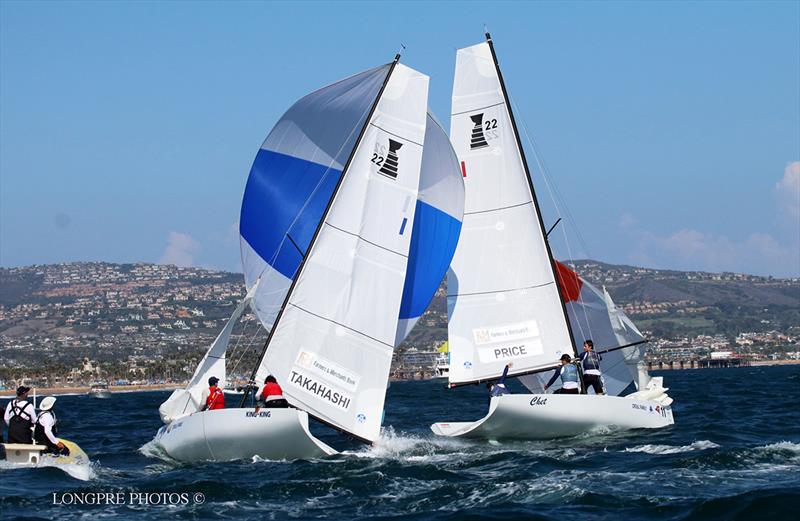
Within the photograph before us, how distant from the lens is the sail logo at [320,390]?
20.9 meters

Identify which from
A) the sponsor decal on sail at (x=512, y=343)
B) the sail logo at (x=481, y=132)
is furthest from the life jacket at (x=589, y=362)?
the sail logo at (x=481, y=132)

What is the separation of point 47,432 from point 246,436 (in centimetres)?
323

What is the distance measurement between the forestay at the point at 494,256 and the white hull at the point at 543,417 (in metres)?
1.96

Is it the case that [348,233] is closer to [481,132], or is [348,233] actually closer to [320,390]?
[320,390]

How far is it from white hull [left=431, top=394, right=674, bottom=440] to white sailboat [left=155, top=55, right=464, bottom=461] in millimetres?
2485

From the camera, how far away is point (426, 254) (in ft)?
79.0

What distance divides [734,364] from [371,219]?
602 ft

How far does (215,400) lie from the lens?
2142 cm

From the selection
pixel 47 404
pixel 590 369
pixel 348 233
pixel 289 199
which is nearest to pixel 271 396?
pixel 348 233

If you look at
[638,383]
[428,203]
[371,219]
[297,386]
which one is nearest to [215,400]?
[297,386]

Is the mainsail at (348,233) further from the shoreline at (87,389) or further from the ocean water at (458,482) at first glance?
the shoreline at (87,389)

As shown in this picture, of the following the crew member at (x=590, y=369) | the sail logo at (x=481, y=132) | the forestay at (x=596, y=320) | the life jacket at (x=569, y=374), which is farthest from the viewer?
the forestay at (x=596, y=320)

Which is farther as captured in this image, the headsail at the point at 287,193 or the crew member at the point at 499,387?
the crew member at the point at 499,387

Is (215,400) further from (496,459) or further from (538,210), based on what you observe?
(538,210)
